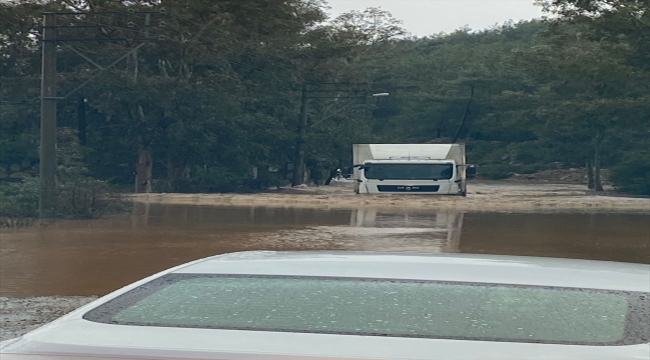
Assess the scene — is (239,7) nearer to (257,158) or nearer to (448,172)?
(257,158)

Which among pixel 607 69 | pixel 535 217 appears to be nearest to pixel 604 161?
pixel 607 69

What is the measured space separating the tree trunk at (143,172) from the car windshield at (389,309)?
140 ft

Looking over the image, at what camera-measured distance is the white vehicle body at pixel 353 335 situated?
2.08 m

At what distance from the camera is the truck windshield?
36.8 meters

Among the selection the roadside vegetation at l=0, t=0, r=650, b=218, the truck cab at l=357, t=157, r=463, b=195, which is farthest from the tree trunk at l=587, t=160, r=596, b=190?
the truck cab at l=357, t=157, r=463, b=195

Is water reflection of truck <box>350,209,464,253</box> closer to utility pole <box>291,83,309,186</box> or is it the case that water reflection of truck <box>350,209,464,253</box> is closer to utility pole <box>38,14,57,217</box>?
utility pole <box>38,14,57,217</box>

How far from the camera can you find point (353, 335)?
7.20ft

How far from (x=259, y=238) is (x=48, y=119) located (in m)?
9.36

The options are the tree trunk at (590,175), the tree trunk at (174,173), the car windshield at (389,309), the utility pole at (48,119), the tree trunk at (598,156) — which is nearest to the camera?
the car windshield at (389,309)

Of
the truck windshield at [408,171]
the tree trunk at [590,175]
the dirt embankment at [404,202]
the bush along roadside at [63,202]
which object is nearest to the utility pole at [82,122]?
the dirt embankment at [404,202]

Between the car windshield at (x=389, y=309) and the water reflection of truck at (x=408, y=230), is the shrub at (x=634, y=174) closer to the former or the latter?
the water reflection of truck at (x=408, y=230)

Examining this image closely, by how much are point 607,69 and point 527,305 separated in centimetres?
3760

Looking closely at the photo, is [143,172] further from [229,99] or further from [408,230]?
[408,230]

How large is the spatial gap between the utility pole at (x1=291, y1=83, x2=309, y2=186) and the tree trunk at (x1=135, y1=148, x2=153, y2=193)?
31.0 ft
